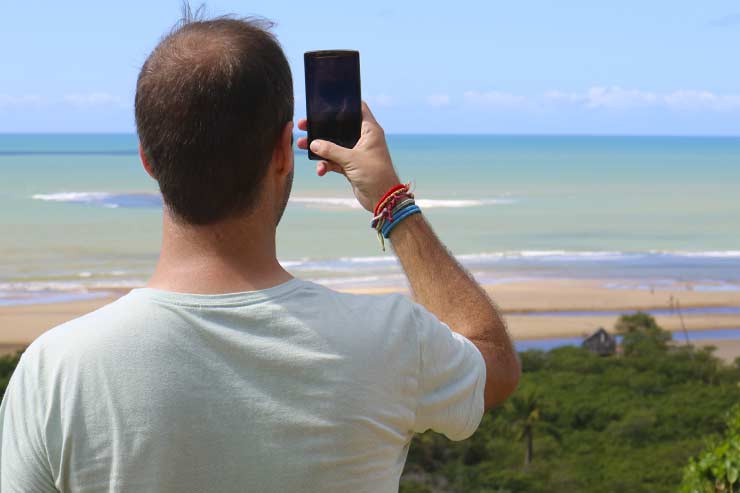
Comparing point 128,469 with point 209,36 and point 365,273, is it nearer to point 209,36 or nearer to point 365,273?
point 209,36

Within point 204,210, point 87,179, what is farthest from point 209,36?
point 87,179

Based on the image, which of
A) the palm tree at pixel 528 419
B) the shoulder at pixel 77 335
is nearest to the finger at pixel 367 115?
the shoulder at pixel 77 335

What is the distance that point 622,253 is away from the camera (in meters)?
44.8

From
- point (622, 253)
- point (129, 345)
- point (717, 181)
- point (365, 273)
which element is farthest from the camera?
point (717, 181)

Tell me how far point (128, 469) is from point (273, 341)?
272 millimetres

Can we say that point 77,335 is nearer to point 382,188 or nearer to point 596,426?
point 382,188

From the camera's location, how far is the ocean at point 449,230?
35.9 meters

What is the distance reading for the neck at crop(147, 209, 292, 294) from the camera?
57.4 inches

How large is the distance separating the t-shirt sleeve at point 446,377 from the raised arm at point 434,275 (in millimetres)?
63

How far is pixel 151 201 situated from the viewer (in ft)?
212

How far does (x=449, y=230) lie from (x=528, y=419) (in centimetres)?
2562

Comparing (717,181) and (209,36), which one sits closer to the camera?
(209,36)

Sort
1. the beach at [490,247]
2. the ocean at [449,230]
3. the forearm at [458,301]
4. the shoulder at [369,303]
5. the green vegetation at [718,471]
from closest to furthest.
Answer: the shoulder at [369,303] < the forearm at [458,301] < the green vegetation at [718,471] < the beach at [490,247] < the ocean at [449,230]

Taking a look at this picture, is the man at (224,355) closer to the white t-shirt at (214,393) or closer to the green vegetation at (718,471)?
the white t-shirt at (214,393)
